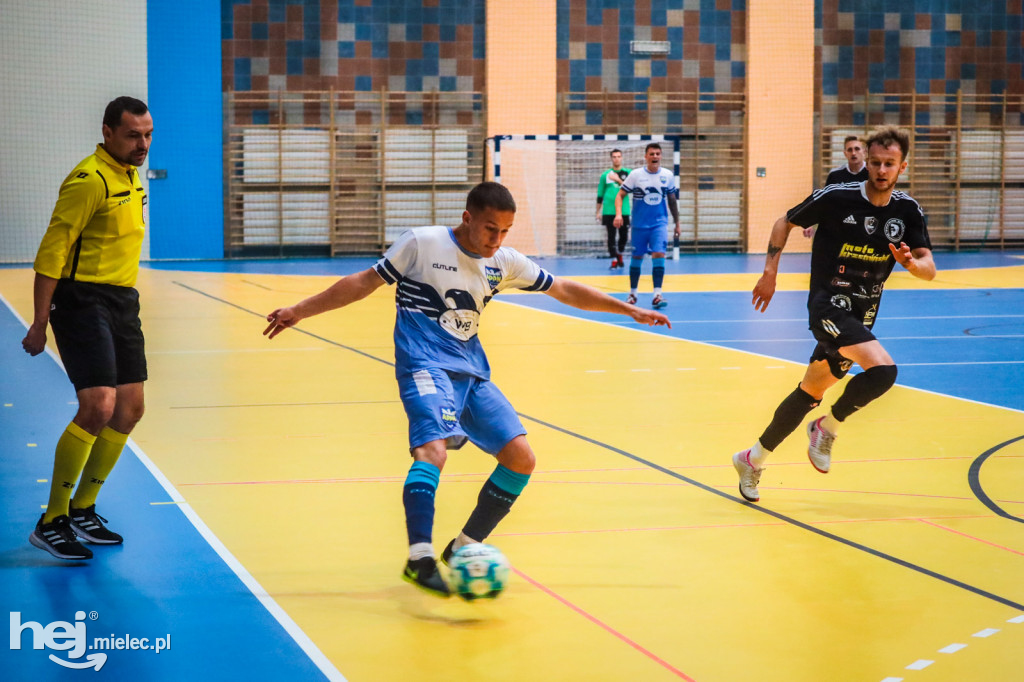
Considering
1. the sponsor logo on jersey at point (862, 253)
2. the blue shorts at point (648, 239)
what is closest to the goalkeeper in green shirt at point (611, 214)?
the blue shorts at point (648, 239)

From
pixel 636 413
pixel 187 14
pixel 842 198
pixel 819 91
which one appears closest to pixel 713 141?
pixel 819 91

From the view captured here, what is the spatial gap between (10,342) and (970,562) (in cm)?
992

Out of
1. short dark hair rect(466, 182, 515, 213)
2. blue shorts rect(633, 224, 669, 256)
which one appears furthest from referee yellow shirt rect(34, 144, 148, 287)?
blue shorts rect(633, 224, 669, 256)

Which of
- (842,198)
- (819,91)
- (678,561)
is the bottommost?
(678,561)

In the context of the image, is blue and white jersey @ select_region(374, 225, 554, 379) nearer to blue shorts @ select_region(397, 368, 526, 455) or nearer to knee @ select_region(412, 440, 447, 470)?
blue shorts @ select_region(397, 368, 526, 455)

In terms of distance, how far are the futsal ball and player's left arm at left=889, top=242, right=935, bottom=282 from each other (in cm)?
241

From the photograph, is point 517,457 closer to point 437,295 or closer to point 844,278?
point 437,295

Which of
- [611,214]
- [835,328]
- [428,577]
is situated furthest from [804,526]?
[611,214]

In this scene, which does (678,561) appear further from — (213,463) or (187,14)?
(187,14)

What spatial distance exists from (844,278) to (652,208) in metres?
9.76

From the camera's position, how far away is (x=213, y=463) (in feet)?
21.2

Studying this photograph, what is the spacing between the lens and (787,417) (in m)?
5.79

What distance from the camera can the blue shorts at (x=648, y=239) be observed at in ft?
51.1

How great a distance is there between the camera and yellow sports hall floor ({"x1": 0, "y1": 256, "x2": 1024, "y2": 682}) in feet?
12.2
